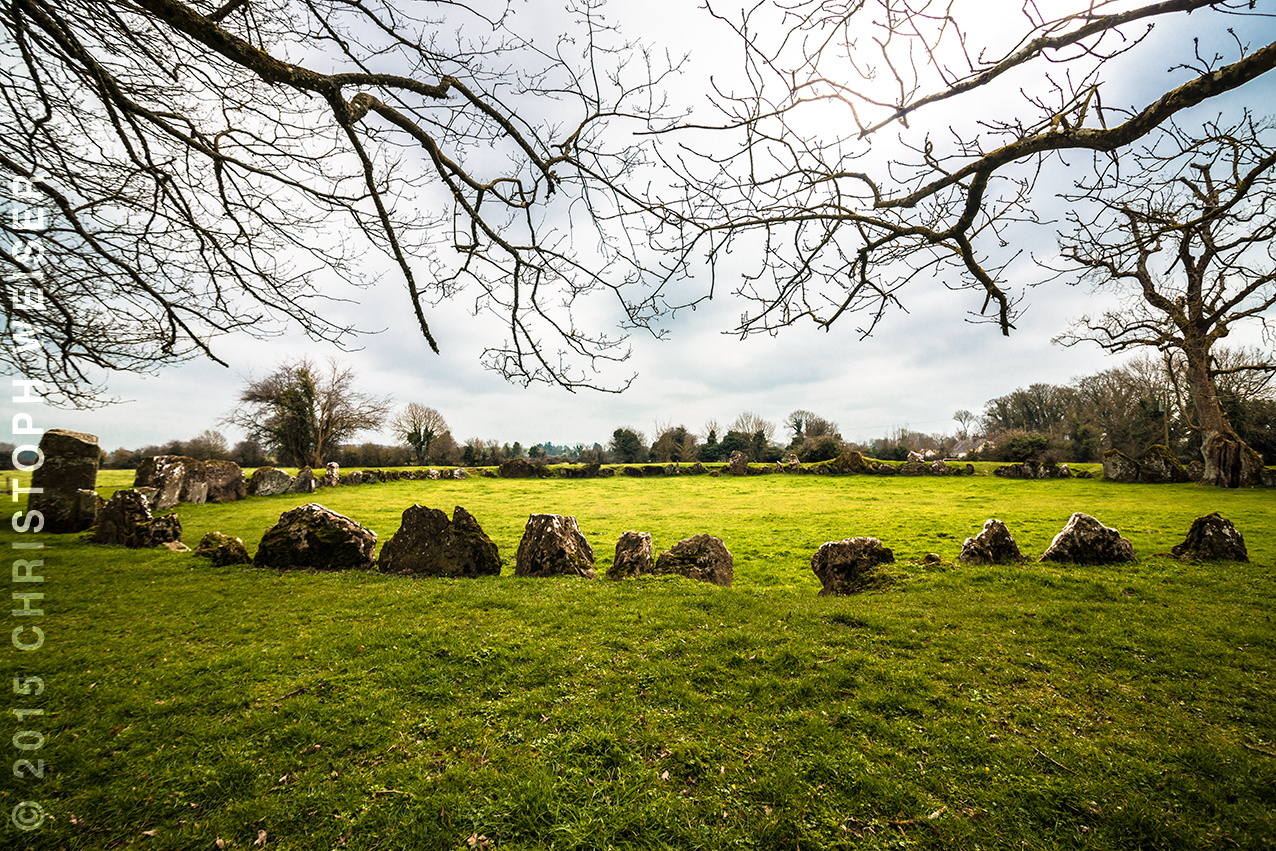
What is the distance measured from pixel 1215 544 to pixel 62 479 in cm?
2677

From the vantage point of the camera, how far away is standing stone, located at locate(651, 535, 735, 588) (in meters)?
8.84

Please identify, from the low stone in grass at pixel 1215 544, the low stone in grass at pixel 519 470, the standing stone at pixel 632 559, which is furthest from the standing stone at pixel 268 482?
the low stone in grass at pixel 1215 544

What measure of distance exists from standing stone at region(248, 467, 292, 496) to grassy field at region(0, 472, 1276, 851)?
19.5m

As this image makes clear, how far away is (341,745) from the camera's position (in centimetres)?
368

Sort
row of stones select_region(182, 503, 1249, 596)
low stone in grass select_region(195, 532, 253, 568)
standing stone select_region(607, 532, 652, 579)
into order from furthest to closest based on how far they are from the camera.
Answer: low stone in grass select_region(195, 532, 253, 568)
standing stone select_region(607, 532, 652, 579)
row of stones select_region(182, 503, 1249, 596)

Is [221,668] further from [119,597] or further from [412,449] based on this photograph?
[412,449]

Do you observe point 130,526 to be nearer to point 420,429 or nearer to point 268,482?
point 268,482

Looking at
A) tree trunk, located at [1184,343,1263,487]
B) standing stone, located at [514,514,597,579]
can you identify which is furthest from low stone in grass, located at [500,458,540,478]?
tree trunk, located at [1184,343,1263,487]

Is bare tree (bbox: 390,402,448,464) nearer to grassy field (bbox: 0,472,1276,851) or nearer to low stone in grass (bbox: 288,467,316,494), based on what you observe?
low stone in grass (bbox: 288,467,316,494)

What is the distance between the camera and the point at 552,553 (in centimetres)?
962

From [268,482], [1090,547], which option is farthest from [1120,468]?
[268,482]

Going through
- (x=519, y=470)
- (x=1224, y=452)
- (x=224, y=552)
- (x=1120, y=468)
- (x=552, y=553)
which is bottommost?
(x=552, y=553)

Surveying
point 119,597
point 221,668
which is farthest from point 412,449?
point 221,668

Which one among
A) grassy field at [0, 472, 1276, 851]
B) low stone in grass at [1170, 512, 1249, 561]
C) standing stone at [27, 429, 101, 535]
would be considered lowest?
grassy field at [0, 472, 1276, 851]
